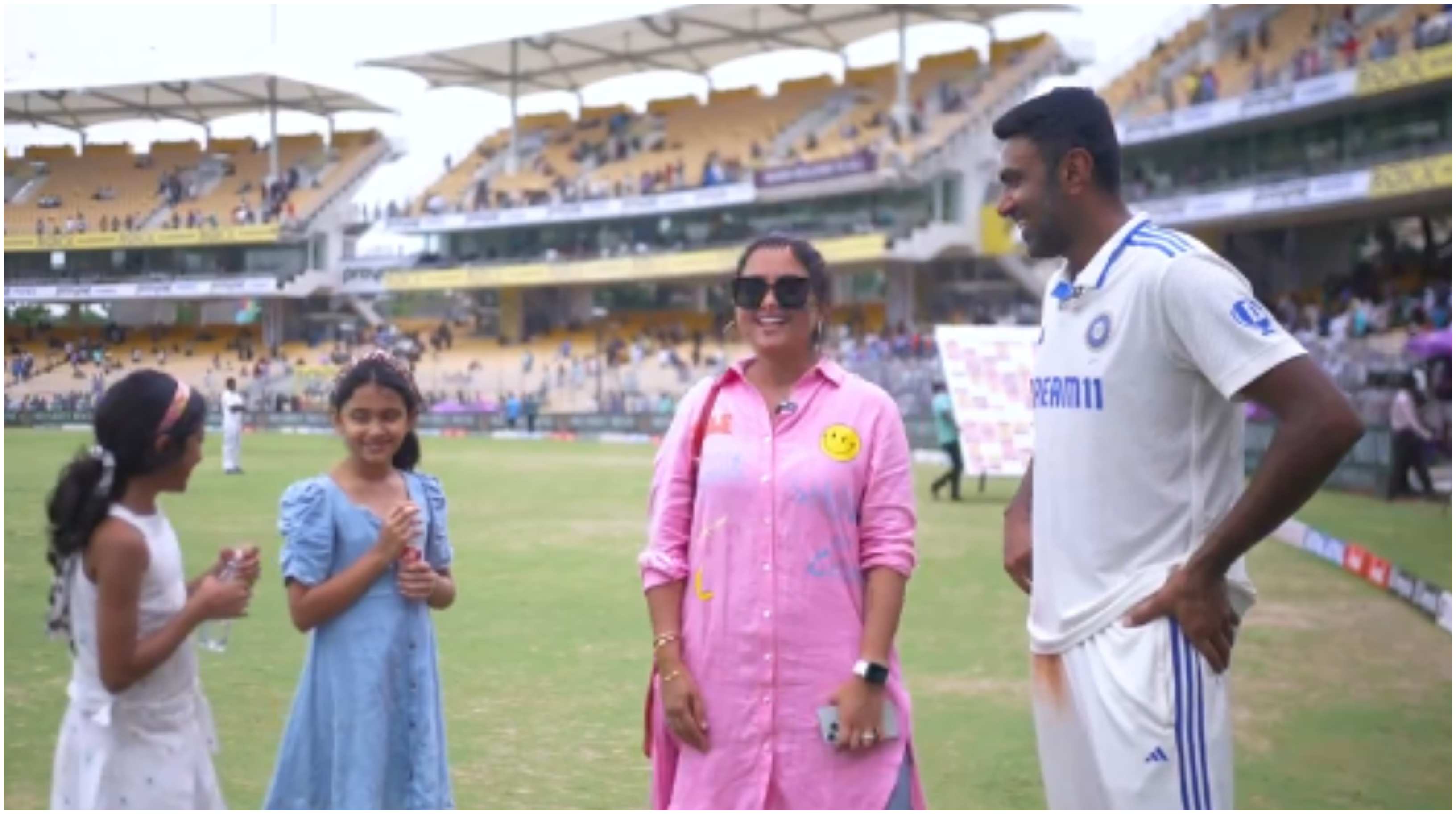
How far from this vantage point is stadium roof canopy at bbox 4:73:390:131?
31.1 feet

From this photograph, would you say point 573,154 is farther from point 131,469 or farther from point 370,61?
point 131,469

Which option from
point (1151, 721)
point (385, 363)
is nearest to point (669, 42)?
point (385, 363)

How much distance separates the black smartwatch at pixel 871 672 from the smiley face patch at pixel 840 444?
0.42 metres

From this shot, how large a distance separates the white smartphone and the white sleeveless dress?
1401mm

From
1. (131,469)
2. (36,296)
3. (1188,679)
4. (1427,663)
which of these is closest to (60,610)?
(131,469)

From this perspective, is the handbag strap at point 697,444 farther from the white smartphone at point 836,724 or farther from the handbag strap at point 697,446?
the white smartphone at point 836,724

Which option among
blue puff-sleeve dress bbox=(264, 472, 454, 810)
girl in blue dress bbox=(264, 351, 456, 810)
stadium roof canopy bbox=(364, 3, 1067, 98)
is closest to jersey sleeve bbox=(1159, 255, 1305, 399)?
girl in blue dress bbox=(264, 351, 456, 810)

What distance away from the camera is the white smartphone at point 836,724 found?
322 cm

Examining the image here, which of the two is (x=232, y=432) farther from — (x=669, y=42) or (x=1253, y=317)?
(x=669, y=42)

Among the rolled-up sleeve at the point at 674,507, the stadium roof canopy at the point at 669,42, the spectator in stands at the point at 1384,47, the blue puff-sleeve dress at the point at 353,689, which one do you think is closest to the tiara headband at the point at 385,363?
the blue puff-sleeve dress at the point at 353,689

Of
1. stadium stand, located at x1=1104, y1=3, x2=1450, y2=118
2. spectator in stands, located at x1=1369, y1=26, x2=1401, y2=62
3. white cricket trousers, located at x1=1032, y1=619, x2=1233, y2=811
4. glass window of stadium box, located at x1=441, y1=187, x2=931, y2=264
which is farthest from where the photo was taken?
glass window of stadium box, located at x1=441, y1=187, x2=931, y2=264

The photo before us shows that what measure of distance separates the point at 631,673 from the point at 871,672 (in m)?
4.67

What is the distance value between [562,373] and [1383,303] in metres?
20.4

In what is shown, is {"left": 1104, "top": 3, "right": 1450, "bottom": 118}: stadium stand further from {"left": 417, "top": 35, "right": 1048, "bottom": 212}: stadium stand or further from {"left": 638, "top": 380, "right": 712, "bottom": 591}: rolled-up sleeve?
{"left": 638, "top": 380, "right": 712, "bottom": 591}: rolled-up sleeve
